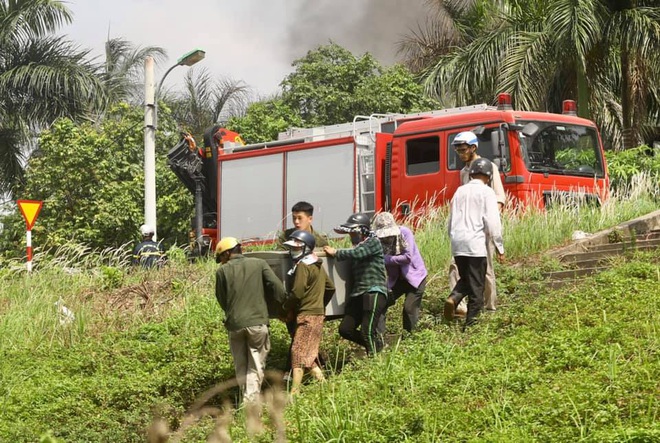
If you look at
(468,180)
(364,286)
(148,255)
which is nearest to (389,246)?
(364,286)

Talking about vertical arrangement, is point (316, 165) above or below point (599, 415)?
above

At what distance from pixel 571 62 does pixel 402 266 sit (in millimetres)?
16475

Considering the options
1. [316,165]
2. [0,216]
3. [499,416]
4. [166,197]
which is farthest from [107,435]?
[0,216]

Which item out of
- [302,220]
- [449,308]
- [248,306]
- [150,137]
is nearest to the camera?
[248,306]

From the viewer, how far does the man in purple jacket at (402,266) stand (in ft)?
34.4

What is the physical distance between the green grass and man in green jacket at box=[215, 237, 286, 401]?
614 mm

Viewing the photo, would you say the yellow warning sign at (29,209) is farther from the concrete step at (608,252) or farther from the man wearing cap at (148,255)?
the concrete step at (608,252)

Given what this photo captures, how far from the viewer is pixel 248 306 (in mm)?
9609

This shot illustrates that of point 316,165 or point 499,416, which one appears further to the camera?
point 316,165

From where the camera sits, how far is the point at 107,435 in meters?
9.33

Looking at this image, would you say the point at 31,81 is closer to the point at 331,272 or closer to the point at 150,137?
the point at 150,137

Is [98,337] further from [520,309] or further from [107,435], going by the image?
[520,309]

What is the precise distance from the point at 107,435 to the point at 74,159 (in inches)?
861

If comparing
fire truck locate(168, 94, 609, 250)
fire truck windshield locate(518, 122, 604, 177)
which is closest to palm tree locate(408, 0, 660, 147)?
fire truck windshield locate(518, 122, 604, 177)
